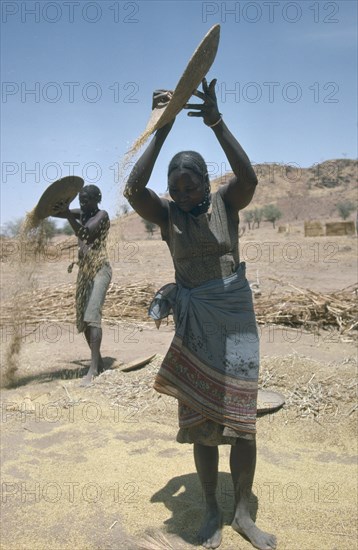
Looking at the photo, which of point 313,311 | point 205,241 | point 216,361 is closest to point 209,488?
point 216,361

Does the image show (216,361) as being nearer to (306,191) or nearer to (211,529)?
(211,529)

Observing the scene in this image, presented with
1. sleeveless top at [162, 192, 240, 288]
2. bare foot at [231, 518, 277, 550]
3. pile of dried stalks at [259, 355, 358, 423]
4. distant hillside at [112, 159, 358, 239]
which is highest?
distant hillside at [112, 159, 358, 239]

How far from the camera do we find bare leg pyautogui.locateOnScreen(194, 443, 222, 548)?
2.35m

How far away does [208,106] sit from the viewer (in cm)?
205

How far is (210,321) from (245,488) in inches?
30.2

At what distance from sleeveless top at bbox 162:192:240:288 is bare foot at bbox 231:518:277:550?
42.2 inches

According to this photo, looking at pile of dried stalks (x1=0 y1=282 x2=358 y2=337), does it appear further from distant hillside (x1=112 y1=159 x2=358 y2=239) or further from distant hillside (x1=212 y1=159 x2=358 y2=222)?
distant hillside (x1=212 y1=159 x2=358 y2=222)

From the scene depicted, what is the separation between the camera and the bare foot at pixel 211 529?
7.57 ft

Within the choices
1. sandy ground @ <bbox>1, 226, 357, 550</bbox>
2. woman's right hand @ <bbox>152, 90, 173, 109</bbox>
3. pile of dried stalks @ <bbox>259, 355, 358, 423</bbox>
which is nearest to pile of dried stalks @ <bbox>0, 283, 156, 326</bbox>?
sandy ground @ <bbox>1, 226, 357, 550</bbox>

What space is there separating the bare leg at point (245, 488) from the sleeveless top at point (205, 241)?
2.42ft

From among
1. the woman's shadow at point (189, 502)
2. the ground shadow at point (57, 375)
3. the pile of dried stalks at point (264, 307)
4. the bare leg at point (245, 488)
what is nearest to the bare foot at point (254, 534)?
the bare leg at point (245, 488)

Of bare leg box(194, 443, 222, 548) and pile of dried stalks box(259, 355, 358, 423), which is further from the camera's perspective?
pile of dried stalks box(259, 355, 358, 423)

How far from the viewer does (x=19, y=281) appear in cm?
473

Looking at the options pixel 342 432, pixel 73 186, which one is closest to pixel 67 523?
pixel 342 432
